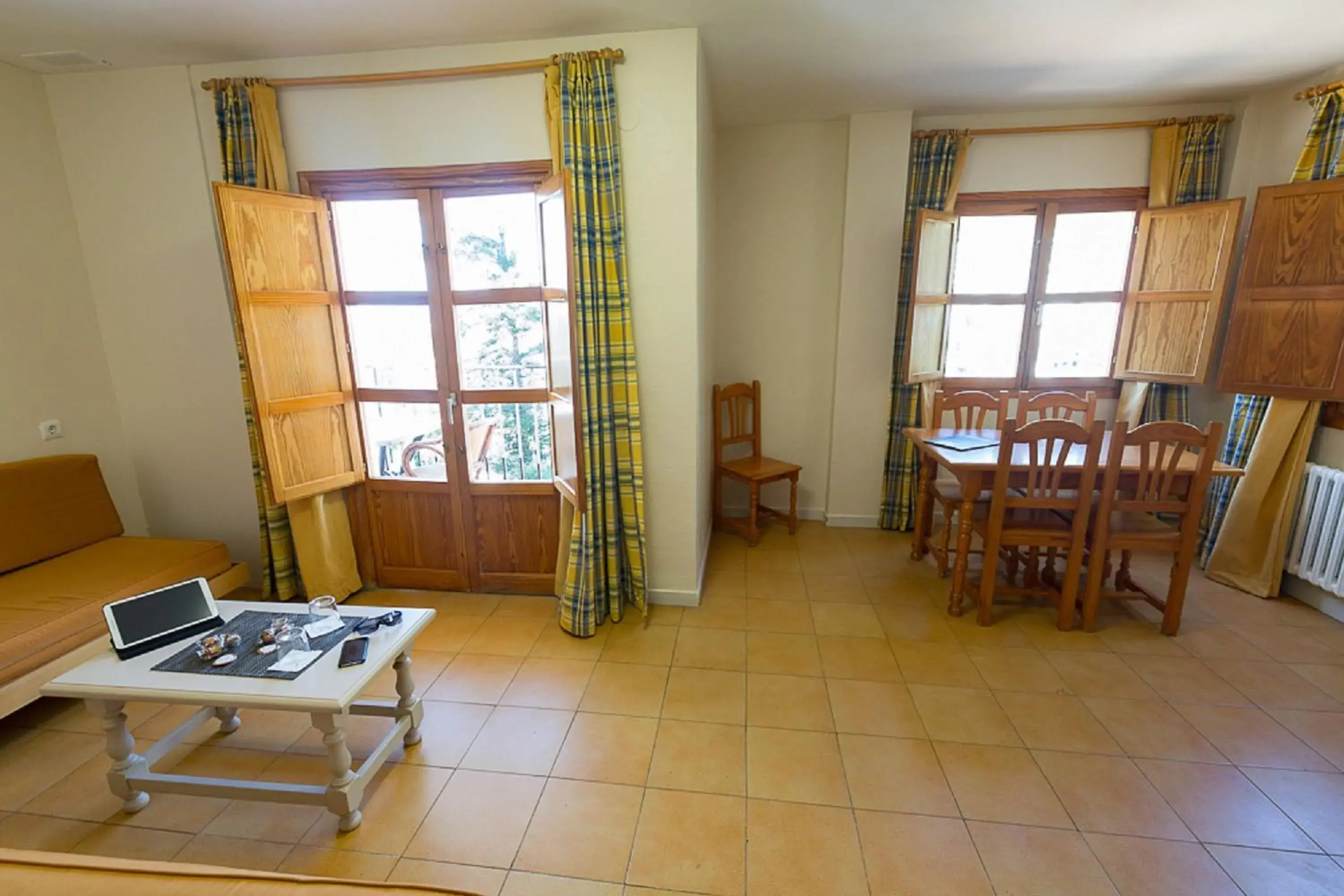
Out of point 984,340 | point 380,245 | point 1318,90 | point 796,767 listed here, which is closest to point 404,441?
point 380,245

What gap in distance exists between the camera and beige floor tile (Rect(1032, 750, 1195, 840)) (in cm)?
163

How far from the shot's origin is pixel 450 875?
152cm

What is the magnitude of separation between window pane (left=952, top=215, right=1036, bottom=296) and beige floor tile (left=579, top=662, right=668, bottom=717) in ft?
10.1

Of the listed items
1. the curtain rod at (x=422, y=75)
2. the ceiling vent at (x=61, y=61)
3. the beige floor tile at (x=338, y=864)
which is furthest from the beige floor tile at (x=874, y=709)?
the ceiling vent at (x=61, y=61)

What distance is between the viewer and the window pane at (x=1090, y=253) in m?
3.52

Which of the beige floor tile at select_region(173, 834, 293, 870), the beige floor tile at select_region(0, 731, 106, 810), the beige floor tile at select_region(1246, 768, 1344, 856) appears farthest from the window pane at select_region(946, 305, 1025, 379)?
the beige floor tile at select_region(0, 731, 106, 810)

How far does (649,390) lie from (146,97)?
2.82 metres

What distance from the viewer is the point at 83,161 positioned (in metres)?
2.71

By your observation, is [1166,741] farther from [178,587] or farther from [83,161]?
[83,161]

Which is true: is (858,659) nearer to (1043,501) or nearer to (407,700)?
(1043,501)

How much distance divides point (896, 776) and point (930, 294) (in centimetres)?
278

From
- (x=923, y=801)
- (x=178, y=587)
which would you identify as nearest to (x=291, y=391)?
(x=178, y=587)

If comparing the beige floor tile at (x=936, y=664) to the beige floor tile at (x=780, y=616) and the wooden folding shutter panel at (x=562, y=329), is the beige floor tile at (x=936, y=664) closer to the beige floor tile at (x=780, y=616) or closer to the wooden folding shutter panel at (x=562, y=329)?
the beige floor tile at (x=780, y=616)

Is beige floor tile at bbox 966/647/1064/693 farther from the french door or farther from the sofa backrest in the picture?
the sofa backrest
